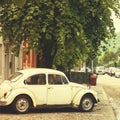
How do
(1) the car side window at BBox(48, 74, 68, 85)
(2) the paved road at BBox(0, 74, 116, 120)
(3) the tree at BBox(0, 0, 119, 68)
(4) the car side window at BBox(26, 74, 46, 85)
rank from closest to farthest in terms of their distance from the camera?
(2) the paved road at BBox(0, 74, 116, 120)
(4) the car side window at BBox(26, 74, 46, 85)
(1) the car side window at BBox(48, 74, 68, 85)
(3) the tree at BBox(0, 0, 119, 68)

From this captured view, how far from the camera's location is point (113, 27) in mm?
19312

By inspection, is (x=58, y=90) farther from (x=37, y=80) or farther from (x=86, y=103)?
(x=86, y=103)

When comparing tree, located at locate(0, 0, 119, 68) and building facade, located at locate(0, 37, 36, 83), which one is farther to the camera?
building facade, located at locate(0, 37, 36, 83)

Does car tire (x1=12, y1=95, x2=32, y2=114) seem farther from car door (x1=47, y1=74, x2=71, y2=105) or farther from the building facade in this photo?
the building facade

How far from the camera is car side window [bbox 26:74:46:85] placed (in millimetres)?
13945

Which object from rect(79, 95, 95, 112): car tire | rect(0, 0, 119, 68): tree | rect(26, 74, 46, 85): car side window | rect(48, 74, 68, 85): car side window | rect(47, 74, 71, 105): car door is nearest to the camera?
rect(26, 74, 46, 85): car side window

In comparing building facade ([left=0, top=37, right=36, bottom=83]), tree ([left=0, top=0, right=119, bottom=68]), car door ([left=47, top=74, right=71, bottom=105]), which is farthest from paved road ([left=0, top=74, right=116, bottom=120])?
building facade ([left=0, top=37, right=36, bottom=83])

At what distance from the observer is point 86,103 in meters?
14.8

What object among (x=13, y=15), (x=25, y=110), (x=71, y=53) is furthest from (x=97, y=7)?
(x=25, y=110)

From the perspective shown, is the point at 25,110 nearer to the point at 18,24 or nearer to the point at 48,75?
the point at 48,75

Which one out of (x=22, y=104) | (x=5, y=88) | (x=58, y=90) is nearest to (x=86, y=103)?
(x=58, y=90)

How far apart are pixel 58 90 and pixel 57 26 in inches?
138

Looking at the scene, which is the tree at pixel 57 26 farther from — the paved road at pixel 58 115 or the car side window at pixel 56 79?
the paved road at pixel 58 115

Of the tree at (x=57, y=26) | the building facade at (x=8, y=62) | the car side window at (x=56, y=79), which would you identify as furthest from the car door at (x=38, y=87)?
the building facade at (x=8, y=62)
